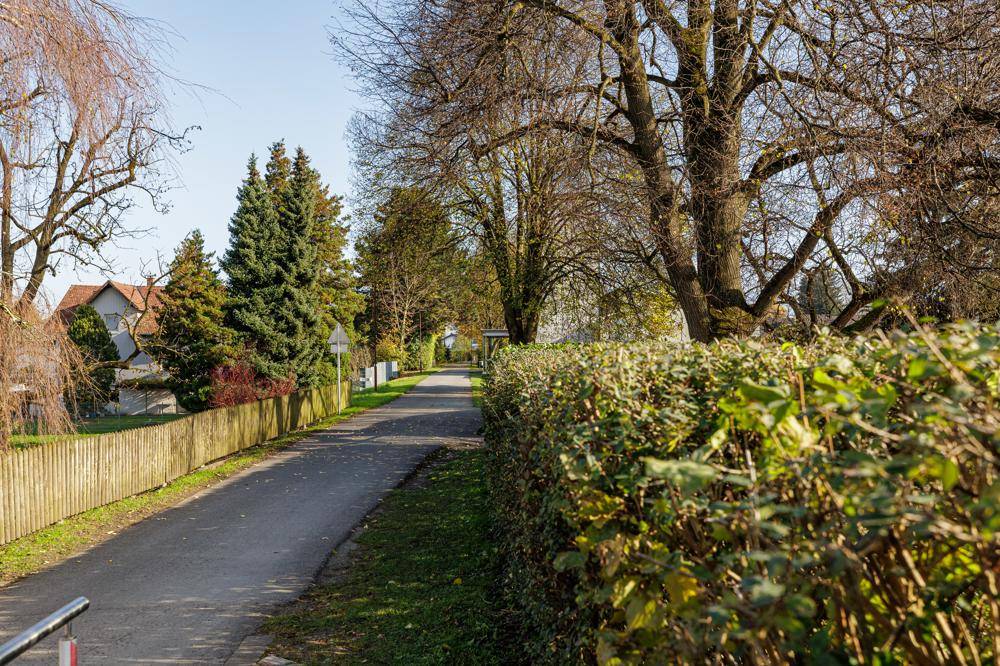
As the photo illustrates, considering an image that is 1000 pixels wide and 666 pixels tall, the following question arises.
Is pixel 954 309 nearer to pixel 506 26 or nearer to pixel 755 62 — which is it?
pixel 755 62

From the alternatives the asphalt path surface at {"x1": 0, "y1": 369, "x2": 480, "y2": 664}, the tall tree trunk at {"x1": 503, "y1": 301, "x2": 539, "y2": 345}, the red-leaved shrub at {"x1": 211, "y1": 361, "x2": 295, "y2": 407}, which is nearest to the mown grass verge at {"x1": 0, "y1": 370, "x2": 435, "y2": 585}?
the asphalt path surface at {"x1": 0, "y1": 369, "x2": 480, "y2": 664}

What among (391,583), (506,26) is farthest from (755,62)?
(391,583)

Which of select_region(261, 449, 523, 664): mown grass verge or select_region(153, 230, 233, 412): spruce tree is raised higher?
select_region(153, 230, 233, 412): spruce tree

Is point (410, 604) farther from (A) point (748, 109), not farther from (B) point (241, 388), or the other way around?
(B) point (241, 388)

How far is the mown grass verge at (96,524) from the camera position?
852cm

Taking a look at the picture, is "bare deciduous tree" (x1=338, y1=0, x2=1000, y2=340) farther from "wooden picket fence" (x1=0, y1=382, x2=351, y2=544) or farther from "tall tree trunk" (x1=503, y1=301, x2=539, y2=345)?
"tall tree trunk" (x1=503, y1=301, x2=539, y2=345)

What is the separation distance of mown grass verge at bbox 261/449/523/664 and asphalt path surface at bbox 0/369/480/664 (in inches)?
17.8

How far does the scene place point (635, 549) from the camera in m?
2.30

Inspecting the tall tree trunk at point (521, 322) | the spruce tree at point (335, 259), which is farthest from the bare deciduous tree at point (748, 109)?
the spruce tree at point (335, 259)

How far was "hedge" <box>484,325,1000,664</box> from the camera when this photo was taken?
1.37m

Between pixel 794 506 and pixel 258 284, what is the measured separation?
30.6m

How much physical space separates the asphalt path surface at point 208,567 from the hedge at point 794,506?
405 centimetres

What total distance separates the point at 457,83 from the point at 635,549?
837cm

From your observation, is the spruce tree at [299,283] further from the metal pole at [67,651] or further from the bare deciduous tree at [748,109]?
the metal pole at [67,651]
